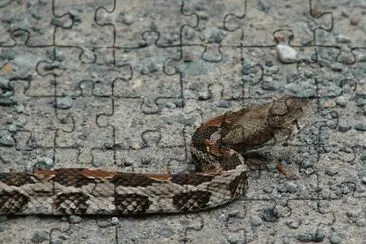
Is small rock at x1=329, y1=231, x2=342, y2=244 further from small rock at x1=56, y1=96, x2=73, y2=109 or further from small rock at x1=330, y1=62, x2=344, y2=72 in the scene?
small rock at x1=56, y1=96, x2=73, y2=109

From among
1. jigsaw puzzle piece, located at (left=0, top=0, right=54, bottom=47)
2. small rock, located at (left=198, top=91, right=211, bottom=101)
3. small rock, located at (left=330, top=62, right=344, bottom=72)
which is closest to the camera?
small rock, located at (left=198, top=91, right=211, bottom=101)

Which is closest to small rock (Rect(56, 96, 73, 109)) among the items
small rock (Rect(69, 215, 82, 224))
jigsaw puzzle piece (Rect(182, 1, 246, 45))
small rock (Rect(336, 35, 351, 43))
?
jigsaw puzzle piece (Rect(182, 1, 246, 45))

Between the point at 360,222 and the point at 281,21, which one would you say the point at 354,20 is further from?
the point at 360,222

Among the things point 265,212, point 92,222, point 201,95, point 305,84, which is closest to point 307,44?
point 305,84

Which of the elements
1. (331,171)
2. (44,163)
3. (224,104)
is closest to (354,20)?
(224,104)

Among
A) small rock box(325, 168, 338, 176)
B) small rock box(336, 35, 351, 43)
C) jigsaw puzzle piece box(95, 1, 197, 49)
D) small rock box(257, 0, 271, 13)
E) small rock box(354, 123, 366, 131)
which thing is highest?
small rock box(257, 0, 271, 13)

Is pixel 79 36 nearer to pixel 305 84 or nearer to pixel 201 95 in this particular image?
pixel 201 95

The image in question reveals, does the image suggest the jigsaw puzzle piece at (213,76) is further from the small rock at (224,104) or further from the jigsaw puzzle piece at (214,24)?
the jigsaw puzzle piece at (214,24)
